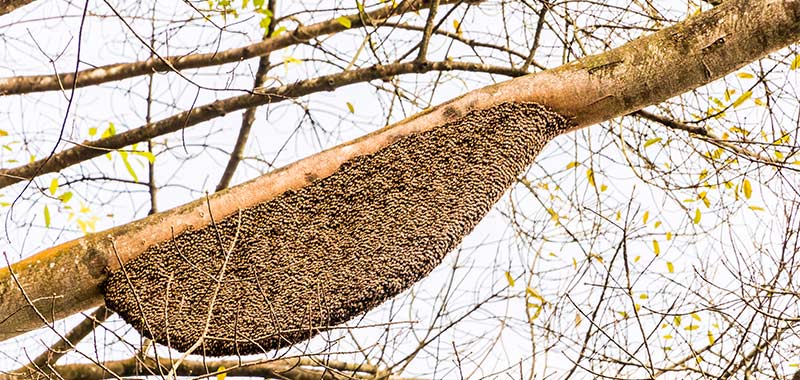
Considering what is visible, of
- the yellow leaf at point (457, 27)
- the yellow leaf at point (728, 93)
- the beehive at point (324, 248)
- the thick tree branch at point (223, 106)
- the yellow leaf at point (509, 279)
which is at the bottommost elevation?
the beehive at point (324, 248)

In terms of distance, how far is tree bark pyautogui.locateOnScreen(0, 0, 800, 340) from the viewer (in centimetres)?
323

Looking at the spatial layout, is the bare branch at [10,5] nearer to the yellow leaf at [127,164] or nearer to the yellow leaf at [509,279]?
the yellow leaf at [127,164]

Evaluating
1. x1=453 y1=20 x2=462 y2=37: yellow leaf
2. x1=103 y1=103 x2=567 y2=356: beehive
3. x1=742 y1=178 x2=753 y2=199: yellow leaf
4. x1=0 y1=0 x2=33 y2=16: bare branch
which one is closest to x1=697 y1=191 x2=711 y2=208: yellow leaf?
x1=742 y1=178 x2=753 y2=199: yellow leaf

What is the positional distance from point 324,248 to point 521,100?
3.30ft

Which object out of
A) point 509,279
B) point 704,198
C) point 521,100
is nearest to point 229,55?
point 509,279

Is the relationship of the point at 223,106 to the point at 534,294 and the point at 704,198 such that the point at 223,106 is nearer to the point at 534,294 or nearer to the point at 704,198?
the point at 534,294

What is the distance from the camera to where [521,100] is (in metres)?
3.33

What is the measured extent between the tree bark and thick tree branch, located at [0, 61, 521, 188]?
4.31ft

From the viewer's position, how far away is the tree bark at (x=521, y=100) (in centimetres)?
323

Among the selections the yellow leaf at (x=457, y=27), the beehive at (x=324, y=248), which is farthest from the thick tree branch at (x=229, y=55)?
the beehive at (x=324, y=248)

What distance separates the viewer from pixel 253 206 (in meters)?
3.21

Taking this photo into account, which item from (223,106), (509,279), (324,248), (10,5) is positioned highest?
(223,106)

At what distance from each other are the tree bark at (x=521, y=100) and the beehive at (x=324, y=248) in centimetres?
6

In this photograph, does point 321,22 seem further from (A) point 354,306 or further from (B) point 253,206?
(A) point 354,306
